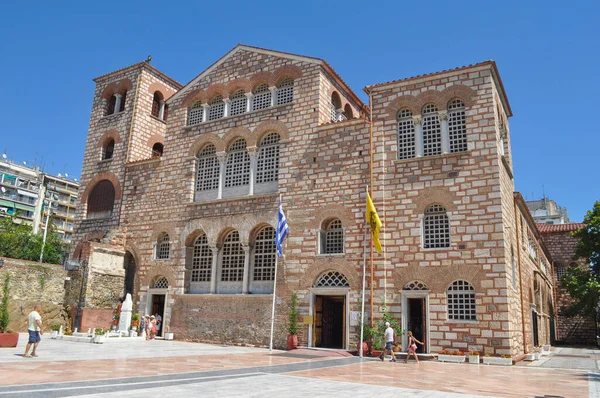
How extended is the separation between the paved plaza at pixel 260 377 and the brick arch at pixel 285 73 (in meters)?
12.7

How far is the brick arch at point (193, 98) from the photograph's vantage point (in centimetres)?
2502

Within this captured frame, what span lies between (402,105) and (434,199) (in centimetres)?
424

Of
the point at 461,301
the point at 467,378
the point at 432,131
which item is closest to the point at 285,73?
the point at 432,131

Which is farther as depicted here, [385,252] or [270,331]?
[270,331]

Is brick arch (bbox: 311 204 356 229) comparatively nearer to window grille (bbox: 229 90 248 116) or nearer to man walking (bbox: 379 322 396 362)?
man walking (bbox: 379 322 396 362)

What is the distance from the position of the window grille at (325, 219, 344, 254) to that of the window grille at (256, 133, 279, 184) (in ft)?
12.0

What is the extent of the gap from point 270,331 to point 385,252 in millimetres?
5835

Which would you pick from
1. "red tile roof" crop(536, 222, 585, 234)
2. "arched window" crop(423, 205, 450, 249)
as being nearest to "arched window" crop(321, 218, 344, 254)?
"arched window" crop(423, 205, 450, 249)

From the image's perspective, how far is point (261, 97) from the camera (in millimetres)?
23312

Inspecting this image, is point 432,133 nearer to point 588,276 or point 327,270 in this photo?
point 327,270

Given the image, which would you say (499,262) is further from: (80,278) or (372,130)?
(80,278)

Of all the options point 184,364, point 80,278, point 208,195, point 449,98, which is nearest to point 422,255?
point 449,98

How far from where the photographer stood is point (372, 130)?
64.2 feet

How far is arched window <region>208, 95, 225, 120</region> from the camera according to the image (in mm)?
24469
